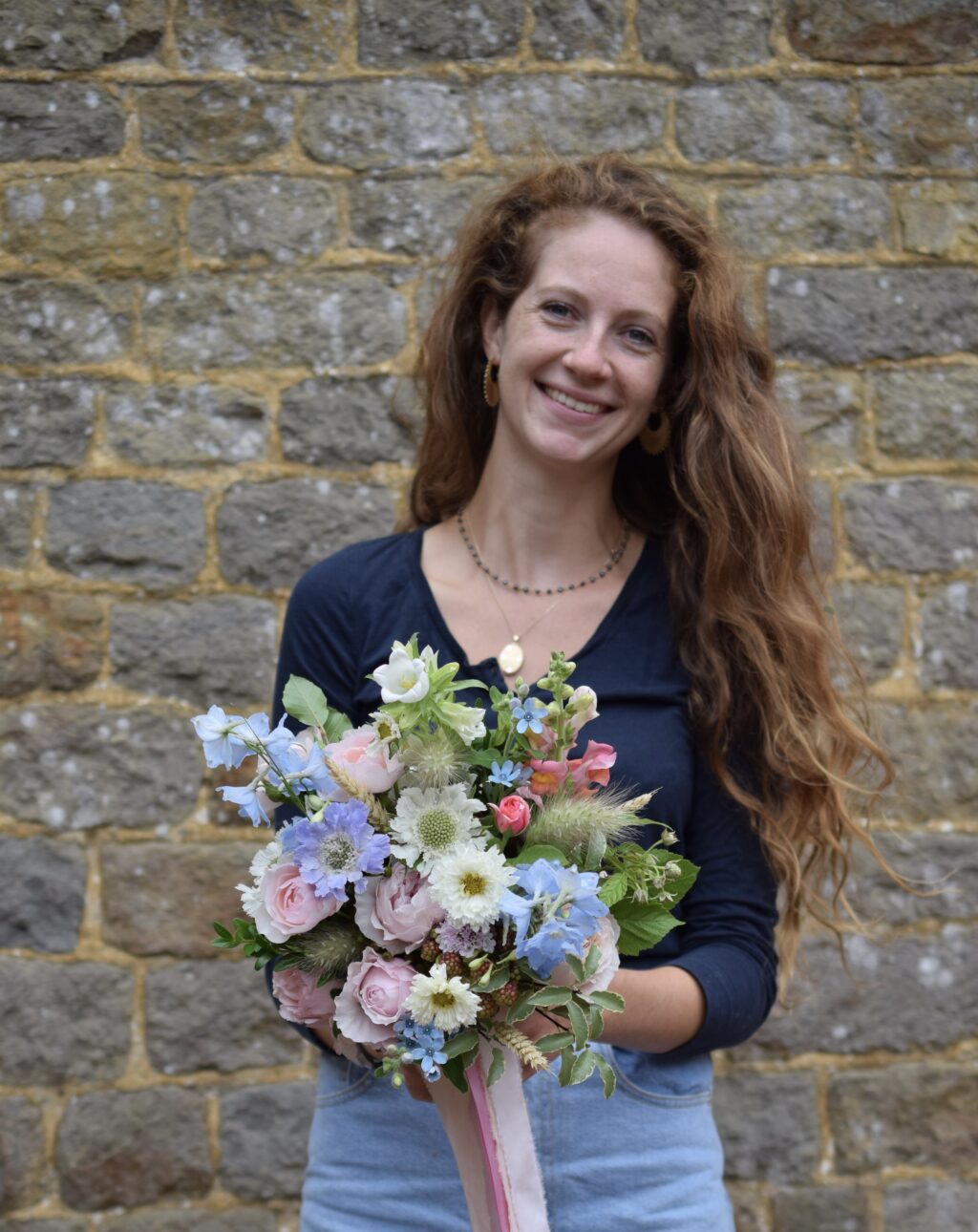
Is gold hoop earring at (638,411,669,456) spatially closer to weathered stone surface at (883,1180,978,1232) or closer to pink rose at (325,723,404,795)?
pink rose at (325,723,404,795)

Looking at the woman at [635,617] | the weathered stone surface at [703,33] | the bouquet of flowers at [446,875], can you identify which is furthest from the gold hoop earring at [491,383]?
the weathered stone surface at [703,33]

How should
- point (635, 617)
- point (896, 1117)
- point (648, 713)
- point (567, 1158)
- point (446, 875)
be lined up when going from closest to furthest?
point (446, 875), point (567, 1158), point (648, 713), point (635, 617), point (896, 1117)

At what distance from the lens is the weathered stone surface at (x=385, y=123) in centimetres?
329

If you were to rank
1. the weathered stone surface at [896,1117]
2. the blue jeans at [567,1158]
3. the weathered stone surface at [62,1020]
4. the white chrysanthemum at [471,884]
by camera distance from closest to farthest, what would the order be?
1. the white chrysanthemum at [471,884]
2. the blue jeans at [567,1158]
3. the weathered stone surface at [62,1020]
4. the weathered stone surface at [896,1117]

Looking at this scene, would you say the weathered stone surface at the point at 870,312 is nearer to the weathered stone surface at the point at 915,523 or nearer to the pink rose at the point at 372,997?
the weathered stone surface at the point at 915,523

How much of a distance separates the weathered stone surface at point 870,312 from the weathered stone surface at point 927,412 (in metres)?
0.06

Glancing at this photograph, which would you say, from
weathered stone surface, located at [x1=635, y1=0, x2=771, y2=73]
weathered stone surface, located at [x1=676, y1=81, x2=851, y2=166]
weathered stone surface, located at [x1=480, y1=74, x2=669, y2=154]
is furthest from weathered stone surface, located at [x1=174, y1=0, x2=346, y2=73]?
weathered stone surface, located at [x1=676, y1=81, x2=851, y2=166]

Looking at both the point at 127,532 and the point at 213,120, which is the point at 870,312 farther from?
the point at 127,532

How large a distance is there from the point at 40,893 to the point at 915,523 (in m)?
2.22

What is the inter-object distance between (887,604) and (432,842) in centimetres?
220

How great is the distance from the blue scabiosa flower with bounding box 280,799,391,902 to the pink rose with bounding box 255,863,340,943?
15 mm

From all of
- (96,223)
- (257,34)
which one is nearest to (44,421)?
(96,223)

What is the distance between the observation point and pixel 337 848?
1.42 meters

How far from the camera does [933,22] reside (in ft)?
11.1
